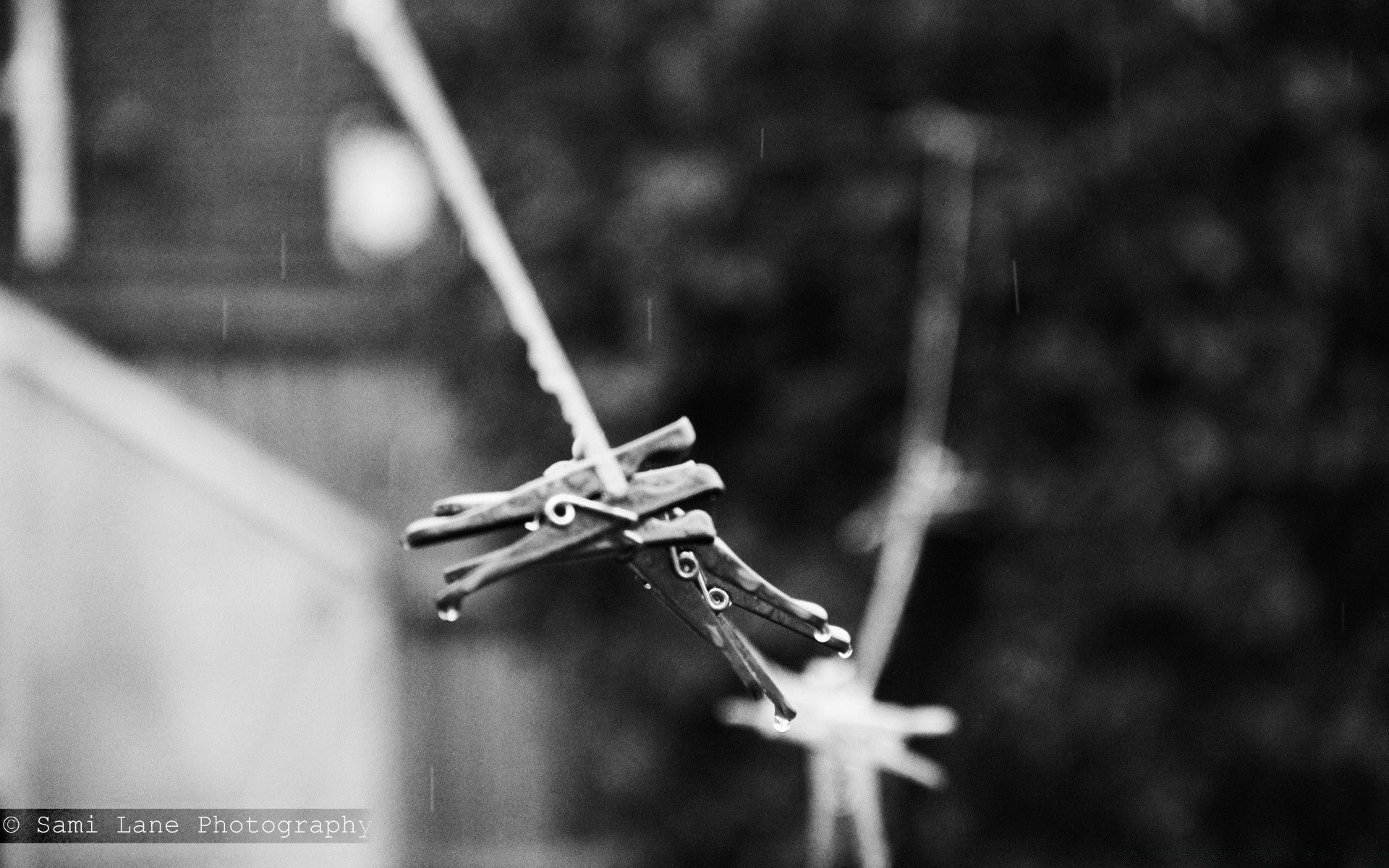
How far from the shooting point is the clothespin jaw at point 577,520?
1.94ft

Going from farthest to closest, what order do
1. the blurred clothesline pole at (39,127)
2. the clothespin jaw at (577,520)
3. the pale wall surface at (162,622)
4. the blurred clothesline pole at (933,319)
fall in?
the blurred clothesline pole at (39,127) < the pale wall surface at (162,622) < the blurred clothesline pole at (933,319) < the clothespin jaw at (577,520)

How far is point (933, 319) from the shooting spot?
2.52 meters

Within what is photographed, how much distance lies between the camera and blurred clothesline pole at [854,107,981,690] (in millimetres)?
2443

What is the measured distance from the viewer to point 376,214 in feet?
12.4

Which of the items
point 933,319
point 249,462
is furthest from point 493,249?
point 249,462

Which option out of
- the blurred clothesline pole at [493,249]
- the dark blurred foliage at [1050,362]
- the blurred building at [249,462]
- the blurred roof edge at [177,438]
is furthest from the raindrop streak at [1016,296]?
the blurred clothesline pole at [493,249]

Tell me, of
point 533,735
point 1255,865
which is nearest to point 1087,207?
point 1255,865

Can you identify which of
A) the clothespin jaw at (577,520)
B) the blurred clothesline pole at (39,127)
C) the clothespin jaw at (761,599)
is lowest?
the clothespin jaw at (761,599)

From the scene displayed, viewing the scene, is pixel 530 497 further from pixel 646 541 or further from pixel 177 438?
pixel 177 438

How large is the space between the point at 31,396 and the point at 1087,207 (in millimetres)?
1922

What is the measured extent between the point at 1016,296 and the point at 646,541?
6.69 ft

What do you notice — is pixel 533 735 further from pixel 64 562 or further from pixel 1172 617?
pixel 1172 617

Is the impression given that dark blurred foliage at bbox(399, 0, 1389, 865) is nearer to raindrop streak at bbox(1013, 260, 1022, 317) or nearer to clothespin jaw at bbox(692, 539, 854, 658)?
raindrop streak at bbox(1013, 260, 1022, 317)

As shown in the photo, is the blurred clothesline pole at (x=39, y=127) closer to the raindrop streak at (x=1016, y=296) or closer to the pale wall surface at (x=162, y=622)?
the pale wall surface at (x=162, y=622)
